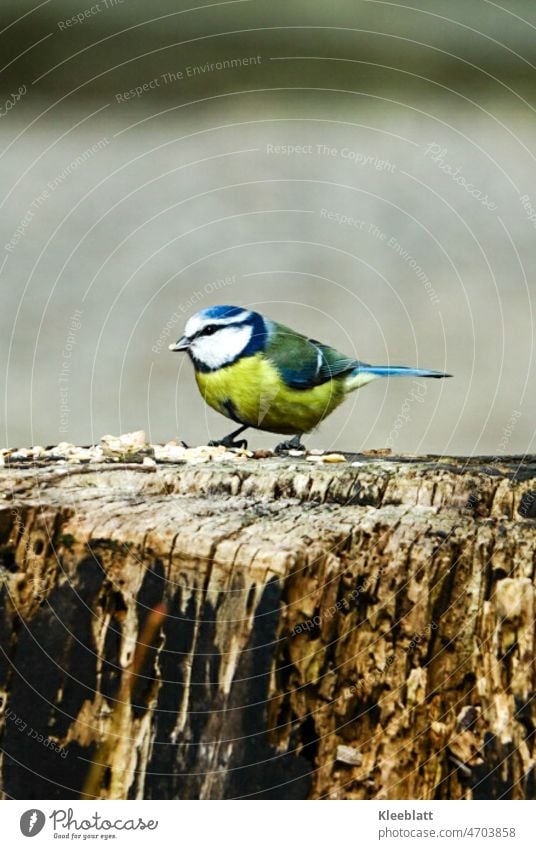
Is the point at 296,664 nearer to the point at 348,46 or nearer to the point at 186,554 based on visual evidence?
the point at 186,554

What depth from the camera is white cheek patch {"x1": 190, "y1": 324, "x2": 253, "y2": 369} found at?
1647mm

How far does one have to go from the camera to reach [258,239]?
256 centimetres

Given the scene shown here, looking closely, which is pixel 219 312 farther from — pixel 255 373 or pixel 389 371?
pixel 389 371

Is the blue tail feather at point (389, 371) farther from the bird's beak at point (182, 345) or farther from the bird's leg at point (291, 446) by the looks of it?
the bird's beak at point (182, 345)

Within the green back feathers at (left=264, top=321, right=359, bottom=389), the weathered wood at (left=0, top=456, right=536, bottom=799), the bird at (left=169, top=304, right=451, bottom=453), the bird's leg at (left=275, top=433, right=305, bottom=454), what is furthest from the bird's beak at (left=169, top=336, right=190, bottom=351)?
the weathered wood at (left=0, top=456, right=536, bottom=799)

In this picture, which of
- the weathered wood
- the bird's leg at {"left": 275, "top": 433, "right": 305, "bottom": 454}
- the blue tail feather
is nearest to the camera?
the weathered wood

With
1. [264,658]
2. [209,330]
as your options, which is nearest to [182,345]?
[209,330]

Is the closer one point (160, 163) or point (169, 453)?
point (169, 453)

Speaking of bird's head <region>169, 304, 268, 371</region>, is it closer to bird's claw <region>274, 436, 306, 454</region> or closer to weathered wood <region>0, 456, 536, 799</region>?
bird's claw <region>274, 436, 306, 454</region>

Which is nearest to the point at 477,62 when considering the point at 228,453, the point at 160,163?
the point at 160,163

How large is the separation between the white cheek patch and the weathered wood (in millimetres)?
643

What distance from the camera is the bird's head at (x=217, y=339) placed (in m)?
1.64

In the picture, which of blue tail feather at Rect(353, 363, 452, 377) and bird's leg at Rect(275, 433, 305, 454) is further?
blue tail feather at Rect(353, 363, 452, 377)

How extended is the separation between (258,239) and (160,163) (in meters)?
0.38
